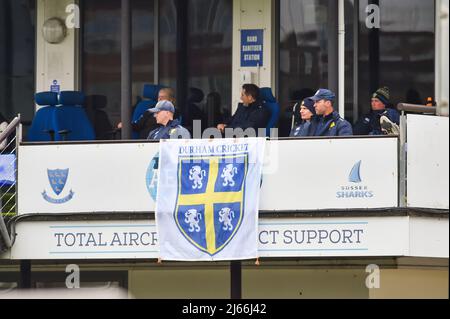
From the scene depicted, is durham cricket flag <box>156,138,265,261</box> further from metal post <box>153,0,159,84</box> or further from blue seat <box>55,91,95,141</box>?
metal post <box>153,0,159,84</box>

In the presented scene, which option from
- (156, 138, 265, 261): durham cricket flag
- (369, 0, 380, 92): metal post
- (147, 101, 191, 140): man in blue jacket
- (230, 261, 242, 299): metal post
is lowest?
(230, 261, 242, 299): metal post

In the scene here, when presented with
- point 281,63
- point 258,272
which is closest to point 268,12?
point 281,63

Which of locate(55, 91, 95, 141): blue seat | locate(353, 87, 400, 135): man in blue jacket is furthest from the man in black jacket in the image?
locate(55, 91, 95, 141): blue seat

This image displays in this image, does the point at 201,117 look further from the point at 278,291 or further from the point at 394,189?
the point at 394,189

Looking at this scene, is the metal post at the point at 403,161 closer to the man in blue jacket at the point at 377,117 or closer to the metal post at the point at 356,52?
the man in blue jacket at the point at 377,117

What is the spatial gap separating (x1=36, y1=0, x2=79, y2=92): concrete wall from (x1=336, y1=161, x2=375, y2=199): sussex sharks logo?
5529 millimetres

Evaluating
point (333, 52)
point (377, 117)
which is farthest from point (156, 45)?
point (377, 117)

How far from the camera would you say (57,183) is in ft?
54.9

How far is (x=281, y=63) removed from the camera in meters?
19.7

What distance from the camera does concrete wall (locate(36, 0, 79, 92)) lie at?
20453 mm

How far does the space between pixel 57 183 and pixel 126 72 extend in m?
1.74

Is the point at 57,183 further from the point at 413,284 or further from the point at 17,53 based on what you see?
the point at 17,53

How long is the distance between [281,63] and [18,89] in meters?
3.61

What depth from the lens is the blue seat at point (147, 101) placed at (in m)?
18.7
